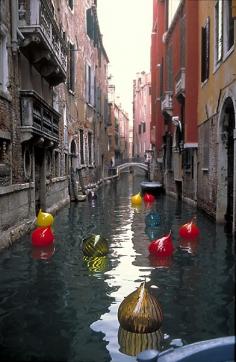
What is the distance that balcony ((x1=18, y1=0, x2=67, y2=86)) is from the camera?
11.2 meters

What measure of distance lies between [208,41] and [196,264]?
29.2 feet

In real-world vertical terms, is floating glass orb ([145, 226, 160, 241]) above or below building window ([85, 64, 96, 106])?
below

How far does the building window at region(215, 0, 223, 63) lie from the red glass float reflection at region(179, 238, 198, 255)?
207 inches

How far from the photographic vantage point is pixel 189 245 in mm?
10250

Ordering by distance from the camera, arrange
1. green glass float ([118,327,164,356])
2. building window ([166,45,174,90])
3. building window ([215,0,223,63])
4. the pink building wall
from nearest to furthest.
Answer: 1. green glass float ([118,327,164,356])
2. building window ([215,0,223,63])
3. building window ([166,45,174,90])
4. the pink building wall

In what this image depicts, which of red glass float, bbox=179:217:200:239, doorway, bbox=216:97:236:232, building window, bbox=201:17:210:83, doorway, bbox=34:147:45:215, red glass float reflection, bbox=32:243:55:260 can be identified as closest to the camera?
red glass float reflection, bbox=32:243:55:260

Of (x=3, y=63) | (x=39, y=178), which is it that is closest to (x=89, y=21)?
(x=39, y=178)

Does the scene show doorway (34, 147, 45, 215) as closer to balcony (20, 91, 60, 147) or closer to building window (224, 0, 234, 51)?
balcony (20, 91, 60, 147)

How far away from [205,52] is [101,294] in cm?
1104

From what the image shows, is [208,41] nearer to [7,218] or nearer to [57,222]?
[57,222]

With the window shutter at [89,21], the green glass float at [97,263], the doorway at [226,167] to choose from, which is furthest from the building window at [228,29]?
the window shutter at [89,21]

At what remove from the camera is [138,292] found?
4902mm

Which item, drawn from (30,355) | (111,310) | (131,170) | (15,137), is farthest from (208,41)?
(131,170)

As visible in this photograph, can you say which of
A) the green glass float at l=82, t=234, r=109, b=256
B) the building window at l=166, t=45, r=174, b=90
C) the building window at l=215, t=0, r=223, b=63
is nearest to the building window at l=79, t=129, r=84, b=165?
the building window at l=166, t=45, r=174, b=90
